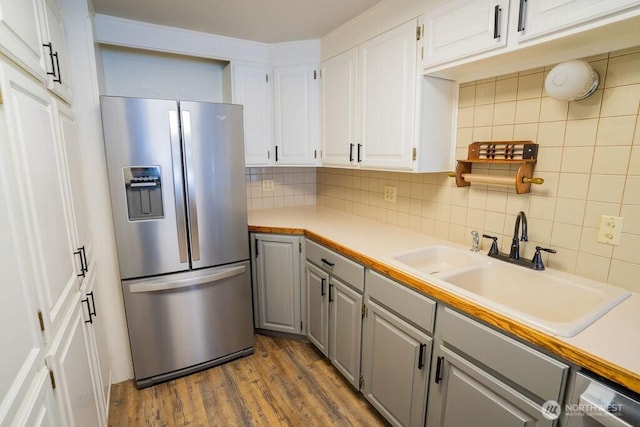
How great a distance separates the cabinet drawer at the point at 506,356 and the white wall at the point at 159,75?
2.45m

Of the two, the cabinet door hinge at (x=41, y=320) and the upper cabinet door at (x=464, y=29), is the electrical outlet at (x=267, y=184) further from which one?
the cabinet door hinge at (x=41, y=320)

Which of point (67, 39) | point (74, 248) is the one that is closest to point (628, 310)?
point (74, 248)

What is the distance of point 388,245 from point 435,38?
3.62 feet

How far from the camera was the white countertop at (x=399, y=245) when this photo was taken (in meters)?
0.88

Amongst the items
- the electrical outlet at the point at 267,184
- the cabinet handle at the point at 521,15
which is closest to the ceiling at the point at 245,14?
the cabinet handle at the point at 521,15

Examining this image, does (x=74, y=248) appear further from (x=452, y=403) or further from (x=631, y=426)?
(x=631, y=426)

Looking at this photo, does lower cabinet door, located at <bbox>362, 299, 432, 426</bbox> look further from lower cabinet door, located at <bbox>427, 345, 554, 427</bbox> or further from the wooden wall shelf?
the wooden wall shelf

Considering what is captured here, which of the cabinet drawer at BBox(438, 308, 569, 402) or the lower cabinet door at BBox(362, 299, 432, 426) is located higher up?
the cabinet drawer at BBox(438, 308, 569, 402)

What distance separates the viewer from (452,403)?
130 centimetres

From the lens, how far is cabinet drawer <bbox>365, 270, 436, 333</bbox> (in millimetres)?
1375

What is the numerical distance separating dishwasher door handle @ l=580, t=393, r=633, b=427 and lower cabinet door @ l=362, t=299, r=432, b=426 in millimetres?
568

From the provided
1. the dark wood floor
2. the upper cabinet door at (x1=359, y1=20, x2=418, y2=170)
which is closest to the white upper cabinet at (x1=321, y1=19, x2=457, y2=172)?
the upper cabinet door at (x1=359, y1=20, x2=418, y2=170)

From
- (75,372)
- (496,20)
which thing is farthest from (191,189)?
(496,20)

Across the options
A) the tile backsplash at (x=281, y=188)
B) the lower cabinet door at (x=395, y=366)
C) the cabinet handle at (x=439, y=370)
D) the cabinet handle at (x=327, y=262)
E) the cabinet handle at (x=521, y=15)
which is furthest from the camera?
the tile backsplash at (x=281, y=188)
